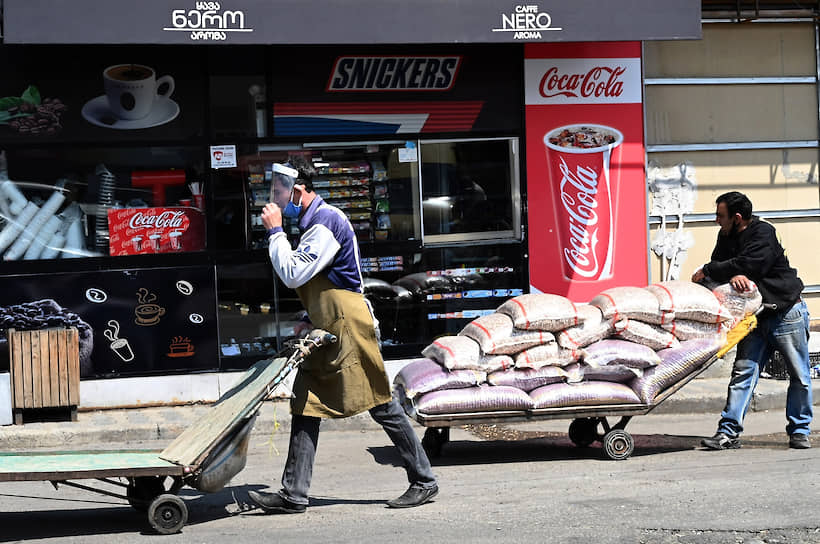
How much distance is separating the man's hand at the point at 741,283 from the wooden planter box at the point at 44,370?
19.2 ft

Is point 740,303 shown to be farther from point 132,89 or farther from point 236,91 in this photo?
point 132,89

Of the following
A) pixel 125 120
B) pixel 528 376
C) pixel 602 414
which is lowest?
pixel 602 414

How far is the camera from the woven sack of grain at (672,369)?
7.81m

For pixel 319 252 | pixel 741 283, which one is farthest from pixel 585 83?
pixel 319 252

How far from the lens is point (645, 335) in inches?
312

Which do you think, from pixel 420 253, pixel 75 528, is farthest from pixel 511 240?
pixel 75 528

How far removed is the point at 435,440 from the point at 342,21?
3.97 meters

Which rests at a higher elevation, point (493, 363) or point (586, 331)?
point (586, 331)

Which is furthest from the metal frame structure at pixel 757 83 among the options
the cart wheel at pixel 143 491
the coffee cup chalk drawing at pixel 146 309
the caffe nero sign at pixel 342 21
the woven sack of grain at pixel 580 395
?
the cart wheel at pixel 143 491

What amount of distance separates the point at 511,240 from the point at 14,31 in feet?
17.3

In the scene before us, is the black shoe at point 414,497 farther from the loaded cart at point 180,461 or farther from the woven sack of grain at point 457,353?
the woven sack of grain at point 457,353

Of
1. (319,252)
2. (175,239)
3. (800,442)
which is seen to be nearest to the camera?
(319,252)

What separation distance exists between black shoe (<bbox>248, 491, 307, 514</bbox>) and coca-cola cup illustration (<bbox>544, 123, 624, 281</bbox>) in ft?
18.8

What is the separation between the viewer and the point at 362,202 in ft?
35.7
